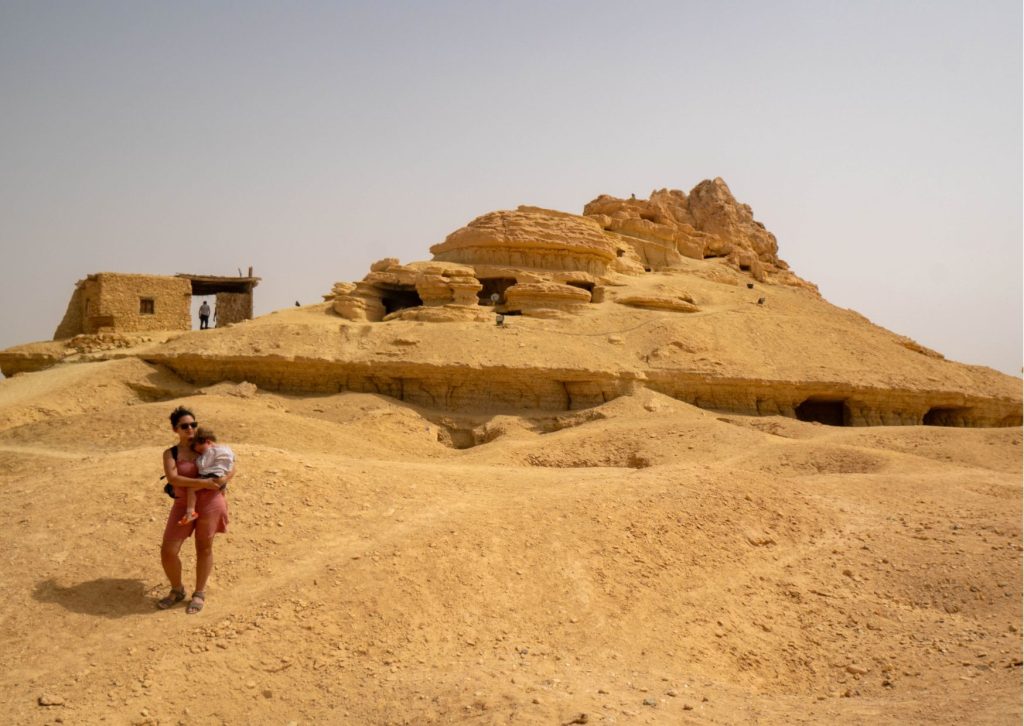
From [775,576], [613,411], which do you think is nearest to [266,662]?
[775,576]

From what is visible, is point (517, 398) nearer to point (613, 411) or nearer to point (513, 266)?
point (613, 411)

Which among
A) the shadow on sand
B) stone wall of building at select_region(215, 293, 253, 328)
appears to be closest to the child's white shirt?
the shadow on sand

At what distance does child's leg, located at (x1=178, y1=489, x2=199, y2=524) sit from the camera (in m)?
5.45

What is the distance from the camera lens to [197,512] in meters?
5.53

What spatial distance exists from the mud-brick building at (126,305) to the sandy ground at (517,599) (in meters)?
11.6

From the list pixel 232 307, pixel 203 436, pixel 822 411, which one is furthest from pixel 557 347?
pixel 203 436

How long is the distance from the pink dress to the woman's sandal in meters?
0.46

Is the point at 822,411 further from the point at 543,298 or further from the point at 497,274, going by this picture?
the point at 497,274

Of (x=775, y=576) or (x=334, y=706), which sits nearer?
(x=334, y=706)

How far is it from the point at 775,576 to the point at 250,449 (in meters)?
5.50

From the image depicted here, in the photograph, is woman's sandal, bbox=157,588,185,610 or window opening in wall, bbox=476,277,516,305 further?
window opening in wall, bbox=476,277,516,305

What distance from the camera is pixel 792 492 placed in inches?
349

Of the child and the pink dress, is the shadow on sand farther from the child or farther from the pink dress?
the child

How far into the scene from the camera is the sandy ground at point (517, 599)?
470cm
